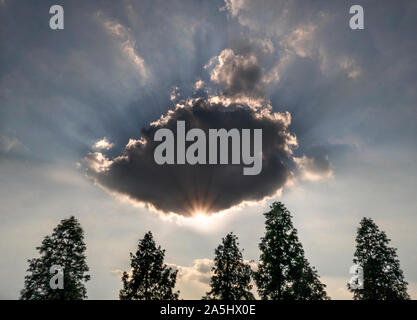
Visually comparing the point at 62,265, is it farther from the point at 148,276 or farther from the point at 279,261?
the point at 279,261

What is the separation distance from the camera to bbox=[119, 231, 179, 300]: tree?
2827 centimetres

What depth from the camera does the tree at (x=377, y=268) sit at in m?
27.3

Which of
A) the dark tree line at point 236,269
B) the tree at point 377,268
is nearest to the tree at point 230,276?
the dark tree line at point 236,269

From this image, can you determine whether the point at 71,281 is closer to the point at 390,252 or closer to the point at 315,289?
the point at 315,289

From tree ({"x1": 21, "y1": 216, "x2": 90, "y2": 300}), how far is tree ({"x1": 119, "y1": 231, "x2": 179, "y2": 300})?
5.14 metres

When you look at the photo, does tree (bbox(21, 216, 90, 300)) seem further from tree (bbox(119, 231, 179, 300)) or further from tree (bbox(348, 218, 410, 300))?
tree (bbox(348, 218, 410, 300))

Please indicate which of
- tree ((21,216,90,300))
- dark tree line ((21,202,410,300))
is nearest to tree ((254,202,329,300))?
dark tree line ((21,202,410,300))

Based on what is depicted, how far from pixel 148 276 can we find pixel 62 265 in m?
9.62

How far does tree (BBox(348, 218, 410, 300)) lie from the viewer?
27312mm

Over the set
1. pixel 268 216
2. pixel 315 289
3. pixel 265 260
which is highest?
pixel 268 216
